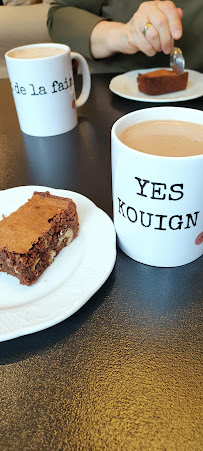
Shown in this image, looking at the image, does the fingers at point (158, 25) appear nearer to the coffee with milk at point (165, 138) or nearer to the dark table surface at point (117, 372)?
the coffee with milk at point (165, 138)

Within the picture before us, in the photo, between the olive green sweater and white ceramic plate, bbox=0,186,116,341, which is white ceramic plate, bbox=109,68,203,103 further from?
white ceramic plate, bbox=0,186,116,341

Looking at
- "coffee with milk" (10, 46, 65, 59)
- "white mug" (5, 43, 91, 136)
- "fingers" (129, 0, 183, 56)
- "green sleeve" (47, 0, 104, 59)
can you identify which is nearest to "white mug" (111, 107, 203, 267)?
"white mug" (5, 43, 91, 136)

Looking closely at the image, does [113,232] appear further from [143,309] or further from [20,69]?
[20,69]

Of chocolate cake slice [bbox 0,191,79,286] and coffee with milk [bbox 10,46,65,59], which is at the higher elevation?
coffee with milk [bbox 10,46,65,59]

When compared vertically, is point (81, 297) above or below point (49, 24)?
below

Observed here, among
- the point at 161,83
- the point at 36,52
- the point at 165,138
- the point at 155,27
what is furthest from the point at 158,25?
the point at 165,138

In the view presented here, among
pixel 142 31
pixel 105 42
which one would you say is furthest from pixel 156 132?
pixel 105 42
